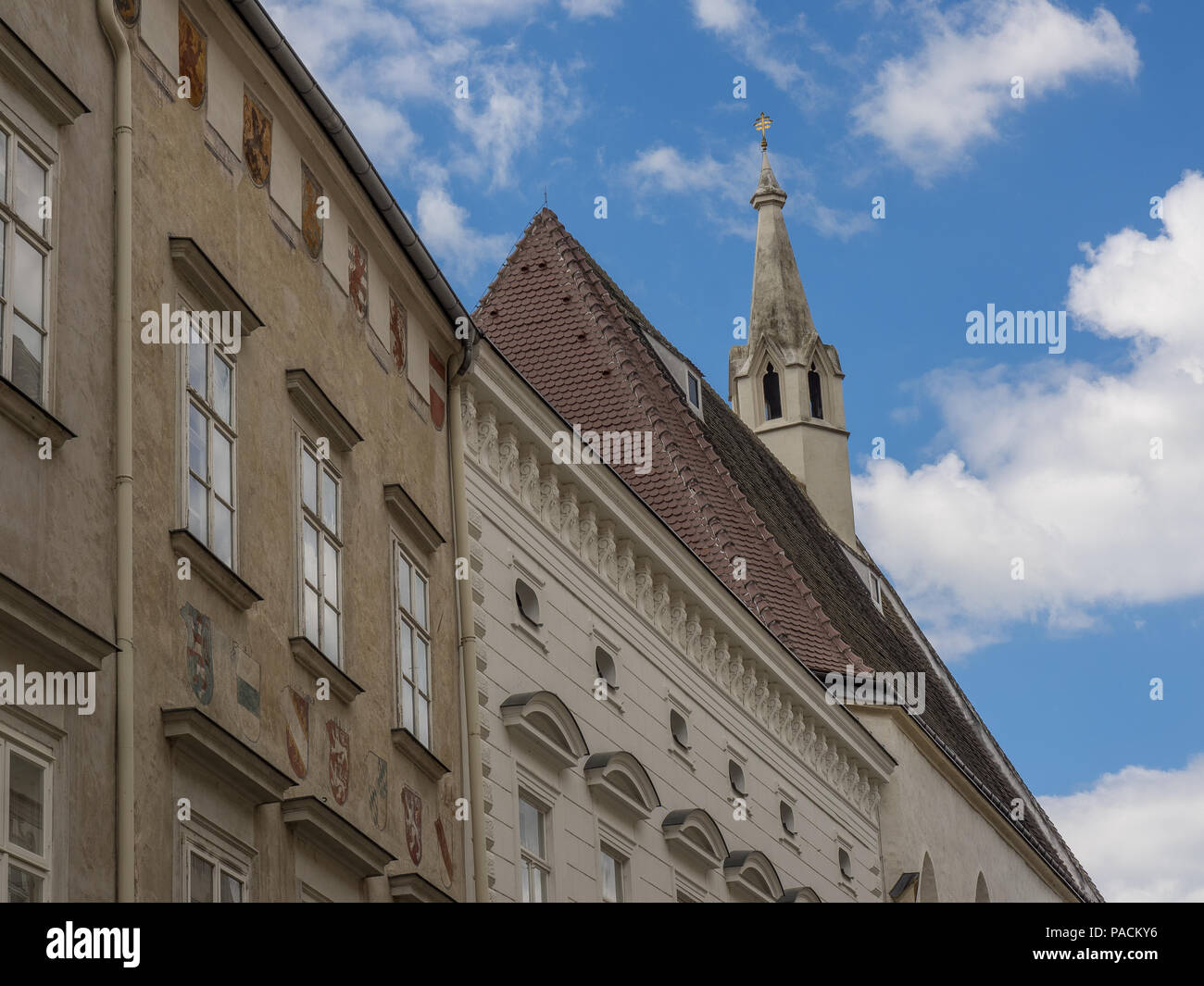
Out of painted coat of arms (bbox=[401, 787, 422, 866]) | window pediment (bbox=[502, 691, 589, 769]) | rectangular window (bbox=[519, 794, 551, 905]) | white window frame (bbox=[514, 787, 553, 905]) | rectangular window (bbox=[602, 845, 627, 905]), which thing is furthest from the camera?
rectangular window (bbox=[602, 845, 627, 905])

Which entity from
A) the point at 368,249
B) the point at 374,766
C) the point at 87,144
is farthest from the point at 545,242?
the point at 87,144

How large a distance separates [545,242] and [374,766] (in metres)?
18.1

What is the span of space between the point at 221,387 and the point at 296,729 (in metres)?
2.12

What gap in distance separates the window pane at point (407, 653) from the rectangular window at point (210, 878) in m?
3.66

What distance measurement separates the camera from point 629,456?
1173 inches

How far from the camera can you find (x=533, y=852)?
1841 cm

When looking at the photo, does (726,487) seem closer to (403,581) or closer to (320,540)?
(403,581)

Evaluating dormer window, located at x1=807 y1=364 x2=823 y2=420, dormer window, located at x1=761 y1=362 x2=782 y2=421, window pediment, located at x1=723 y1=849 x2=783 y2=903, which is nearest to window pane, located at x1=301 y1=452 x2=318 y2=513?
window pediment, located at x1=723 y1=849 x2=783 y2=903

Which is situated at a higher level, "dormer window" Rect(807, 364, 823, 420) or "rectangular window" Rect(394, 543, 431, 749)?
"dormer window" Rect(807, 364, 823, 420)

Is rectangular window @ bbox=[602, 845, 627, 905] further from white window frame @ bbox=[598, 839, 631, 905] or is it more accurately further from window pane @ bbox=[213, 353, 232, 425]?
window pane @ bbox=[213, 353, 232, 425]

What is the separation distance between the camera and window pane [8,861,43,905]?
31.7 feet

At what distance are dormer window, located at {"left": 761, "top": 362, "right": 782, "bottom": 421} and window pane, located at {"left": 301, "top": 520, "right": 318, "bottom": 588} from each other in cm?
3078
